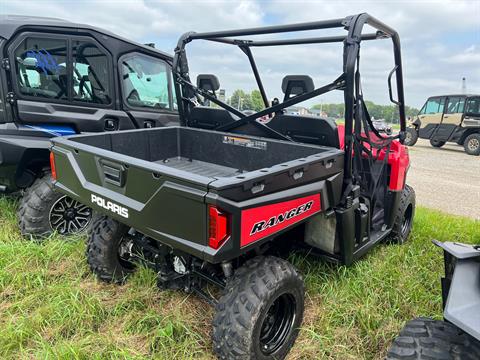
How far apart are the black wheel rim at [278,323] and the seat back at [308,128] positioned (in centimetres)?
113

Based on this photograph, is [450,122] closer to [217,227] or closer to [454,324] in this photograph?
[454,324]

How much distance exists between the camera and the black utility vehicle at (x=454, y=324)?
1411 millimetres

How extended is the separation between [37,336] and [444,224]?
13.3ft

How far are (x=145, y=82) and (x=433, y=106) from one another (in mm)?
13469

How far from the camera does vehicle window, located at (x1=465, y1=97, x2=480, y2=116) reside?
1299 centimetres

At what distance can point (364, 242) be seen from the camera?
115 inches

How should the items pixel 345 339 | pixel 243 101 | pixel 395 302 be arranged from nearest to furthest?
pixel 345 339 < pixel 395 302 < pixel 243 101

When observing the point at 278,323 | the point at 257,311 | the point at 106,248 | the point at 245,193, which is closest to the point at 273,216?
the point at 245,193

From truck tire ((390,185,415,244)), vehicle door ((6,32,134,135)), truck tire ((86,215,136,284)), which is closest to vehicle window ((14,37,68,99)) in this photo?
vehicle door ((6,32,134,135))

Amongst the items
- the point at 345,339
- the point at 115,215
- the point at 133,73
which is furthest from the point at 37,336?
the point at 133,73

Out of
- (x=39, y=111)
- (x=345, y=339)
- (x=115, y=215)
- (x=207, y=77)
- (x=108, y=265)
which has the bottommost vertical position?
(x=345, y=339)

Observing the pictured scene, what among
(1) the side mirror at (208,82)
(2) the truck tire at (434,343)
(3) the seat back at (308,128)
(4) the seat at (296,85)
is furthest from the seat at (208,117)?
(2) the truck tire at (434,343)

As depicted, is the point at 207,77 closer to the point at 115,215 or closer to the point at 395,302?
the point at 115,215

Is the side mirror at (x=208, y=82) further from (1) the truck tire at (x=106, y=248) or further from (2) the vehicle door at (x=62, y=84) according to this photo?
(1) the truck tire at (x=106, y=248)
